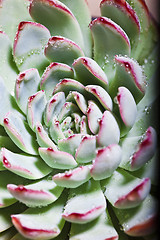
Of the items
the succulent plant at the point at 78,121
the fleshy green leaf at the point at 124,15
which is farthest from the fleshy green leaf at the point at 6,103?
the fleshy green leaf at the point at 124,15

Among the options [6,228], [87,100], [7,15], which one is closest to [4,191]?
[6,228]

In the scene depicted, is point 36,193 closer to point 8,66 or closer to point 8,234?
point 8,234

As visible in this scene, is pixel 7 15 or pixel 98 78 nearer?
pixel 98 78

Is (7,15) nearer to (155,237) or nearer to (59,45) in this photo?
(59,45)

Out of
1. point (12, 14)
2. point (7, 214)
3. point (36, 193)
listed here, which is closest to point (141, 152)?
point (36, 193)

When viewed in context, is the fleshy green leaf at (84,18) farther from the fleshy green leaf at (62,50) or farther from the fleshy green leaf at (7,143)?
the fleshy green leaf at (7,143)

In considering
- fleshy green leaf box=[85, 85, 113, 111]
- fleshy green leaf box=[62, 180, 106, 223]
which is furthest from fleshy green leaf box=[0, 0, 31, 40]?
fleshy green leaf box=[62, 180, 106, 223]
